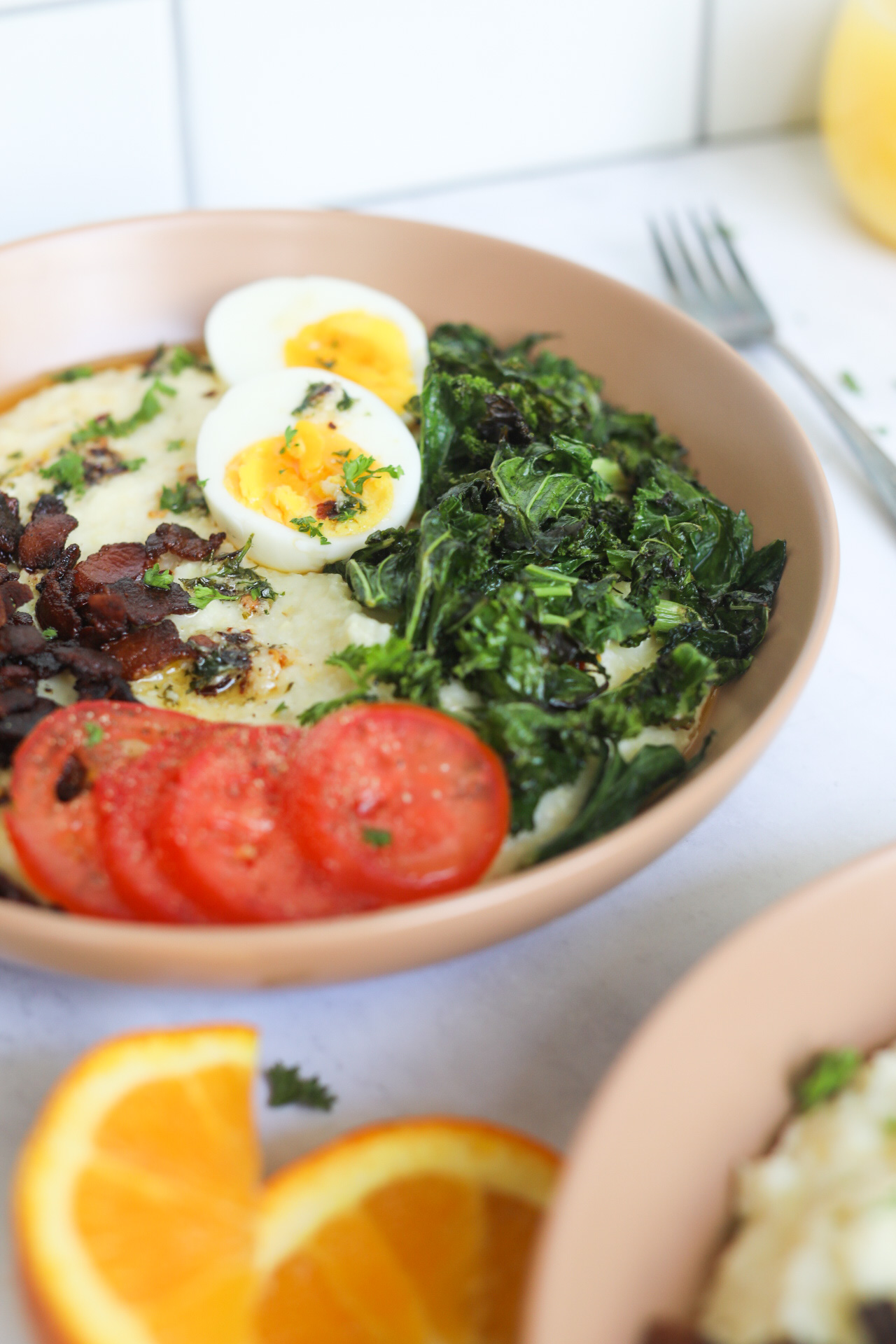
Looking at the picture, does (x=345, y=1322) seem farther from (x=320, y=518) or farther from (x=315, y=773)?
(x=320, y=518)

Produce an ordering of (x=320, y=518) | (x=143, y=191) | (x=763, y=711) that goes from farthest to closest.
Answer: (x=143, y=191) → (x=320, y=518) → (x=763, y=711)

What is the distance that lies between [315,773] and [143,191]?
10.7 feet

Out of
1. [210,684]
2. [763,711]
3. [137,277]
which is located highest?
[137,277]

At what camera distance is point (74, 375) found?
3.58m

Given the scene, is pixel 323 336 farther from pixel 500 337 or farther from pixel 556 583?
pixel 556 583

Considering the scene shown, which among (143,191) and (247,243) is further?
(143,191)

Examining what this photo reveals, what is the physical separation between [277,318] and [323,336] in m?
0.17

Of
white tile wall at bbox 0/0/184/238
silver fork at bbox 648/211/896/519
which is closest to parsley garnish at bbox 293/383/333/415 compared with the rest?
silver fork at bbox 648/211/896/519

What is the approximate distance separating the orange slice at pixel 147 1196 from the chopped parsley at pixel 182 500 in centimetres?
171

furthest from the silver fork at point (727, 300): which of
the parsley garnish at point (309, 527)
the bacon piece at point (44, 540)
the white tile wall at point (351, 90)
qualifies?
the bacon piece at point (44, 540)

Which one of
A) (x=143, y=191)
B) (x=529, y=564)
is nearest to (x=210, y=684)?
(x=529, y=564)

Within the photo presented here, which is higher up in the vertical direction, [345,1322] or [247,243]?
[247,243]

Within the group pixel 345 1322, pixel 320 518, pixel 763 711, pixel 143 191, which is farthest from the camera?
pixel 143 191

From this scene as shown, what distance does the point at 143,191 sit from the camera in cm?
443
